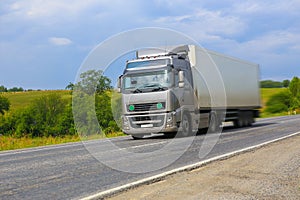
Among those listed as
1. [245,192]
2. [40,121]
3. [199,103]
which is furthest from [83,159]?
[40,121]

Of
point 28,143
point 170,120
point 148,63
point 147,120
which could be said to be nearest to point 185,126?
point 170,120

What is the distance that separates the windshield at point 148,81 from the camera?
1608cm

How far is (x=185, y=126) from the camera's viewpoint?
1717 centimetres

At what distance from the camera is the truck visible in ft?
52.9

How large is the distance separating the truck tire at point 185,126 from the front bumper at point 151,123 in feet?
2.05

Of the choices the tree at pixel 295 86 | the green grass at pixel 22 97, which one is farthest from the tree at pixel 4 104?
the tree at pixel 295 86

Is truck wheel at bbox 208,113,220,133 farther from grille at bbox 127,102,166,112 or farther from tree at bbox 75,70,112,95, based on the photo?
tree at bbox 75,70,112,95

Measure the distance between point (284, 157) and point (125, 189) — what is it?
505 cm

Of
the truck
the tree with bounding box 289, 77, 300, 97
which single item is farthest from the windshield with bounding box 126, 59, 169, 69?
the tree with bounding box 289, 77, 300, 97

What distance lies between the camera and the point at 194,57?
17953 mm

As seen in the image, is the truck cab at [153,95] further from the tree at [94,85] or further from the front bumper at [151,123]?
the tree at [94,85]

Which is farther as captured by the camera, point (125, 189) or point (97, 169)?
point (97, 169)

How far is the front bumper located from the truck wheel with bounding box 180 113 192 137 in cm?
63

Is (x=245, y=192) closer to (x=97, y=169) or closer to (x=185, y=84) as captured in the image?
(x=97, y=169)
